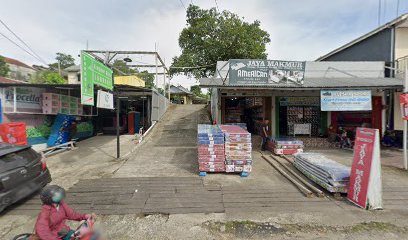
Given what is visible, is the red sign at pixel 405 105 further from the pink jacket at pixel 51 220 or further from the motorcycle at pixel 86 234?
the pink jacket at pixel 51 220

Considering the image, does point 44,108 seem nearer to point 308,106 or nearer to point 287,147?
point 287,147

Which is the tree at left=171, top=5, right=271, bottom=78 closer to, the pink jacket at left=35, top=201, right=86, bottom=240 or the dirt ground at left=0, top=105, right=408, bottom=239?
the dirt ground at left=0, top=105, right=408, bottom=239

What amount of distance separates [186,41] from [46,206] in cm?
2757

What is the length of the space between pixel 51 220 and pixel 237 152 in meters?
5.08

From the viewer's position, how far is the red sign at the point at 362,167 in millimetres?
4504

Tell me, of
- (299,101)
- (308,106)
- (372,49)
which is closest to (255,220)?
(299,101)

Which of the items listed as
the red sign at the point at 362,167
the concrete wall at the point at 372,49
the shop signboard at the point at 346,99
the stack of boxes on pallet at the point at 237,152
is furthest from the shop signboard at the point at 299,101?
the red sign at the point at 362,167

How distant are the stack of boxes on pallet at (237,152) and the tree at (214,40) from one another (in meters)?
19.3

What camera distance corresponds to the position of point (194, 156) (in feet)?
29.8

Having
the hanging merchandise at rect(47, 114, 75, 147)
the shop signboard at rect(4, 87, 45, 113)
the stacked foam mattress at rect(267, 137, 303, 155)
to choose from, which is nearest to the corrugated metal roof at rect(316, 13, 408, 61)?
the stacked foam mattress at rect(267, 137, 303, 155)

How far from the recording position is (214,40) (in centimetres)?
2492

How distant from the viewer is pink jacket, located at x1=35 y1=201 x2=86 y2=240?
234cm

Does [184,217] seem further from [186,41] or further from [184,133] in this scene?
[186,41]

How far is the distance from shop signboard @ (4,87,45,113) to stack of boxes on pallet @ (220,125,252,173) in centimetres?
954
